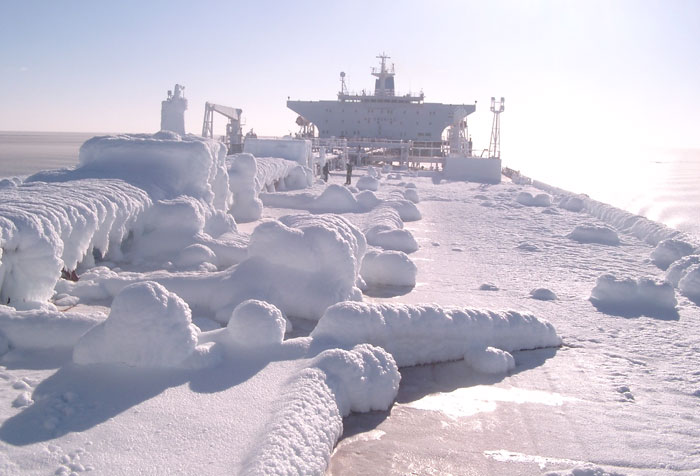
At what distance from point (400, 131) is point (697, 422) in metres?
30.4

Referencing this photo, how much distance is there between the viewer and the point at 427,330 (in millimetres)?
4625

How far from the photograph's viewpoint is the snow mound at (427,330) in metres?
4.29

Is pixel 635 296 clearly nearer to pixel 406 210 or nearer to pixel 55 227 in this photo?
pixel 55 227

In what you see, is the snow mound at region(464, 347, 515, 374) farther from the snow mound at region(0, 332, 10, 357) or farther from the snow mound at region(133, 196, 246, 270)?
the snow mound at region(133, 196, 246, 270)

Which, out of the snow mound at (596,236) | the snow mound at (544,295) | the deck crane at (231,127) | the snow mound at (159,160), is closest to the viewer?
the snow mound at (544,295)

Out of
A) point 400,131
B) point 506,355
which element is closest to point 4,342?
point 506,355

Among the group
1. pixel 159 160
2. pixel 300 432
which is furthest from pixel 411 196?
pixel 300 432

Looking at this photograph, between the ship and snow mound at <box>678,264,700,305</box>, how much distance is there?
26053mm

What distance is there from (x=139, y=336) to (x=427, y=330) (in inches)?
84.8

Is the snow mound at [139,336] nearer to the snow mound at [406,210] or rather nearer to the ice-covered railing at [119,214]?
the ice-covered railing at [119,214]

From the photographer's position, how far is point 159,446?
2.79 meters

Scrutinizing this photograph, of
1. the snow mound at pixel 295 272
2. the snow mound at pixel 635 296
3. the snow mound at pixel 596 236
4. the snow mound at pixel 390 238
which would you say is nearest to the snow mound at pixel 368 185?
the snow mound at pixel 596 236

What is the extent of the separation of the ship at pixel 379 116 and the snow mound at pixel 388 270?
26470 millimetres

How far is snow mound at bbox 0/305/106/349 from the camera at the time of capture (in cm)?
394
